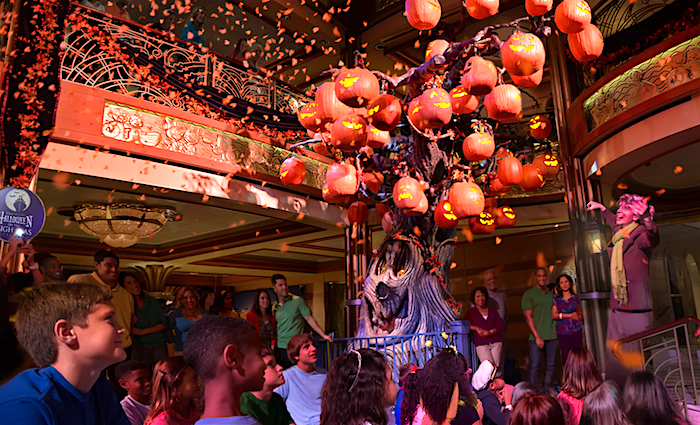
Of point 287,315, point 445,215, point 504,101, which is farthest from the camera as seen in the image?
point 287,315

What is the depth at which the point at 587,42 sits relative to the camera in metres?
3.52

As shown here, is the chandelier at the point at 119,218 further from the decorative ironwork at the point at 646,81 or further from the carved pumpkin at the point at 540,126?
the decorative ironwork at the point at 646,81

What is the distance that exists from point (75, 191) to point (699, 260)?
1002cm

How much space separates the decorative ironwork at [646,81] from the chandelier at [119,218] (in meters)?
5.55

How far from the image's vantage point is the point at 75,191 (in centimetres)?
582

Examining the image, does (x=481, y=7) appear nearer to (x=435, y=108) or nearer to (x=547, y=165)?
(x=435, y=108)

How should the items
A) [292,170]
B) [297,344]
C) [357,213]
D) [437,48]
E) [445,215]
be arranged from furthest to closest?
1. [357,213]
2. [292,170]
3. [445,215]
4. [437,48]
5. [297,344]

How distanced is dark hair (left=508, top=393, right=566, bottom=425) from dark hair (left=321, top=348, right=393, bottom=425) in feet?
1.83

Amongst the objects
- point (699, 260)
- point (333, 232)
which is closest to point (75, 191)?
point (333, 232)

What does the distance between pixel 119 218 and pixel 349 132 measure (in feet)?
13.3

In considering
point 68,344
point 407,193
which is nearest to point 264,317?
point 407,193

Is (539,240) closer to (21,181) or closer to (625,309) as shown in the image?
(625,309)

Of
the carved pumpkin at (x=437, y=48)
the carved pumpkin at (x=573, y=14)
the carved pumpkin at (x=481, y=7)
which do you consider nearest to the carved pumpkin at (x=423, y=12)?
the carved pumpkin at (x=481, y=7)

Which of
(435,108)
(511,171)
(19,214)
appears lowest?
(19,214)
